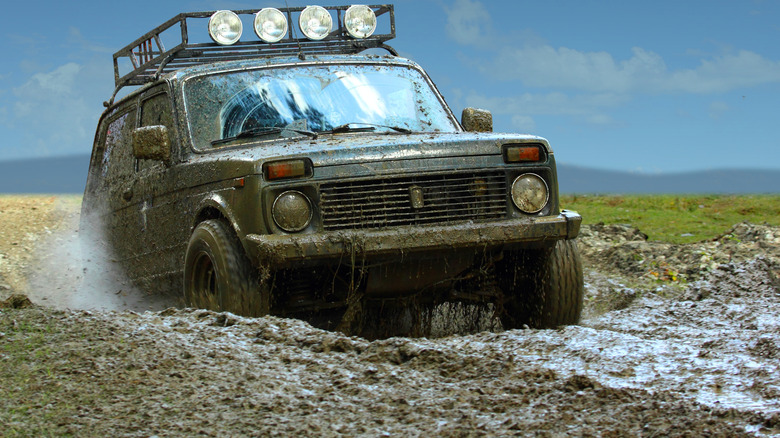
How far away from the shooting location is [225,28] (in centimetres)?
685

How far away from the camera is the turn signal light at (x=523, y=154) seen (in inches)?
207

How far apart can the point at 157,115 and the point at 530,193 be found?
8.84 ft

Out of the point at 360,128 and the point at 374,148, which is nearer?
the point at 374,148

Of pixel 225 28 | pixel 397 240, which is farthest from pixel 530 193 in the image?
pixel 225 28

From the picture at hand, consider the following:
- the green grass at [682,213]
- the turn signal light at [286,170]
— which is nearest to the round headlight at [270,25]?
the turn signal light at [286,170]

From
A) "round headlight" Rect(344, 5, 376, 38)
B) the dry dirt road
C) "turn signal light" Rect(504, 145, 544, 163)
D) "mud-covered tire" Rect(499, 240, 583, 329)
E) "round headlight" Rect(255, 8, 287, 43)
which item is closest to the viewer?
the dry dirt road

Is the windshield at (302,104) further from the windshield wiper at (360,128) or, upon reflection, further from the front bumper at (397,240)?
the front bumper at (397,240)

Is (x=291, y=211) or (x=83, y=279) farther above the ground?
(x=291, y=211)

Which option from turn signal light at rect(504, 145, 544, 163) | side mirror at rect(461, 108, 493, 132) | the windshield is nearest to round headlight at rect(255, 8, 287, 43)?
the windshield

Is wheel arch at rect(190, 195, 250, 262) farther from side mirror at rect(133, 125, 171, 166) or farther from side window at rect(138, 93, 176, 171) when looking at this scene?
side window at rect(138, 93, 176, 171)

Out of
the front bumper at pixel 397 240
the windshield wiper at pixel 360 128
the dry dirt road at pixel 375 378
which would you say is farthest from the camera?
the windshield wiper at pixel 360 128

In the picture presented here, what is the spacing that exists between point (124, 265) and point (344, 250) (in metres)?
2.75

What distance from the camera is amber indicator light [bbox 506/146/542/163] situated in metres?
5.25

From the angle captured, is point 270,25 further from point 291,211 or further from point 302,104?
point 291,211
